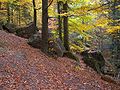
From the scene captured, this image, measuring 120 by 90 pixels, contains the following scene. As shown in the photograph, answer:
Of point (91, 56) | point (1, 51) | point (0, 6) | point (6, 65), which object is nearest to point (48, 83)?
point (6, 65)

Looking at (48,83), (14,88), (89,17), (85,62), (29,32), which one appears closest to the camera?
(14,88)

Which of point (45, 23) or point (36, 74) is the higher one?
point (45, 23)

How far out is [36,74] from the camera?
478 inches

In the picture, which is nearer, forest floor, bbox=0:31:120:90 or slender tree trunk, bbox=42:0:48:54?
forest floor, bbox=0:31:120:90

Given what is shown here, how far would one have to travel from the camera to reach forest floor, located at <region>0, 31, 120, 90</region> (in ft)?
34.9

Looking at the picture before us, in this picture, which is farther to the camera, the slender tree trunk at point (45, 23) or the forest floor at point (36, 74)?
the slender tree trunk at point (45, 23)

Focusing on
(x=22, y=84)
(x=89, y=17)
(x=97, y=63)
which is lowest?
(x=97, y=63)

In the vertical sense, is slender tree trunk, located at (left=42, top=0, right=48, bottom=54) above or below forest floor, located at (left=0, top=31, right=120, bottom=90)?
above

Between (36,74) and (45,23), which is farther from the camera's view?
(45,23)

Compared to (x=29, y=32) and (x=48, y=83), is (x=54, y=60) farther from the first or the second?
(x=29, y=32)

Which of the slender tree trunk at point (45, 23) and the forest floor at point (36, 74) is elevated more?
the slender tree trunk at point (45, 23)

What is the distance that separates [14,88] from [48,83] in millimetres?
2112

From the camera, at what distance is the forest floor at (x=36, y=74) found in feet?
34.9

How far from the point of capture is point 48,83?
1148cm
